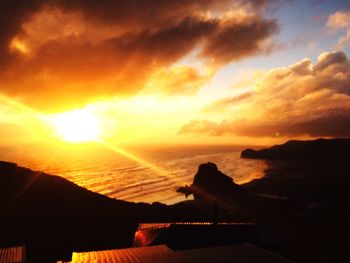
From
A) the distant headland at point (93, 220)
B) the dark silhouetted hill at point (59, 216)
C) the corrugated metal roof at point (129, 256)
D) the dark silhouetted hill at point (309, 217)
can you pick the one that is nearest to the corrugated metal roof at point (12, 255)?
→ the corrugated metal roof at point (129, 256)

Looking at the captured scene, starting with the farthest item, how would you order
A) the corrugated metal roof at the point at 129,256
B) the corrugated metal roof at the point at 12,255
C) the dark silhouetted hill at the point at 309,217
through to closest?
the dark silhouetted hill at the point at 309,217, the corrugated metal roof at the point at 12,255, the corrugated metal roof at the point at 129,256

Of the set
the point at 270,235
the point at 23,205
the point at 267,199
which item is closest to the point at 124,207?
the point at 23,205

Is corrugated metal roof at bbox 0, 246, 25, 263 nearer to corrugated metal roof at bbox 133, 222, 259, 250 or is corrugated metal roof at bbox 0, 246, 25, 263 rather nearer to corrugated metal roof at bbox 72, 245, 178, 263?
corrugated metal roof at bbox 72, 245, 178, 263

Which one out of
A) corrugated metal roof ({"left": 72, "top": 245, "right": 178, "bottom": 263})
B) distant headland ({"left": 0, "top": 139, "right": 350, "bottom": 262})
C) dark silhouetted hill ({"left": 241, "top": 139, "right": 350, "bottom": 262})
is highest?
corrugated metal roof ({"left": 72, "top": 245, "right": 178, "bottom": 263})

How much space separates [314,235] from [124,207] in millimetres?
31433

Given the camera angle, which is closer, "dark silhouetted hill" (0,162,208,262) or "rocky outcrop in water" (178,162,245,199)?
"dark silhouetted hill" (0,162,208,262)

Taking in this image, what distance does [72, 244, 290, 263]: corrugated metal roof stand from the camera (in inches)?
675

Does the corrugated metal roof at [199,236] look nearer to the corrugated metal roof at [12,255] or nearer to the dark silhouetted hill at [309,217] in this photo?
the dark silhouetted hill at [309,217]

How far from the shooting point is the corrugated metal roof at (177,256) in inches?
675

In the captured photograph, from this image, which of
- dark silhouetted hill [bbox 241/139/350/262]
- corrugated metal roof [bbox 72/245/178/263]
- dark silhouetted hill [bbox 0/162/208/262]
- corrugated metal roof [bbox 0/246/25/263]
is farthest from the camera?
dark silhouetted hill [bbox 241/139/350/262]

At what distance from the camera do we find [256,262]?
17.1m

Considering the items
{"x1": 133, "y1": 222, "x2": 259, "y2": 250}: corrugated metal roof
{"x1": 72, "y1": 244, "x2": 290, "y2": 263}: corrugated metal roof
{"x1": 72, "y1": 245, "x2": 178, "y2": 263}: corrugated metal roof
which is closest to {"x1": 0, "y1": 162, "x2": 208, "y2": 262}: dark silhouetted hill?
{"x1": 133, "y1": 222, "x2": 259, "y2": 250}: corrugated metal roof

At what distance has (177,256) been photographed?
58.6 ft

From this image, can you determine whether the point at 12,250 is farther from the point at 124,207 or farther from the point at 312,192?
the point at 312,192
